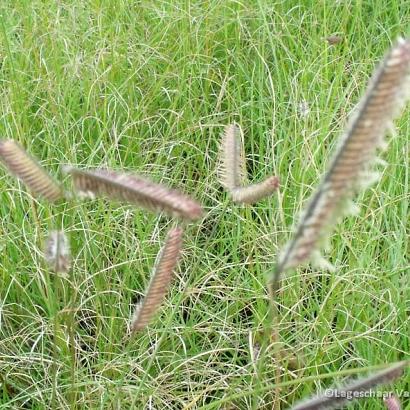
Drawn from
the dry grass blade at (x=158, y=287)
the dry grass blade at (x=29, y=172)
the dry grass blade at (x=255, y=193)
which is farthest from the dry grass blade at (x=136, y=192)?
the dry grass blade at (x=255, y=193)

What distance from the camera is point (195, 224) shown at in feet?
5.15

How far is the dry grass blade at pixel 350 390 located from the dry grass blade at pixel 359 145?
9.9 inches

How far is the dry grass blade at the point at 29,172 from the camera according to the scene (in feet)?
2.24

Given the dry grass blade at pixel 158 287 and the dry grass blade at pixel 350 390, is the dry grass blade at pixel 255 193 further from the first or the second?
the dry grass blade at pixel 350 390

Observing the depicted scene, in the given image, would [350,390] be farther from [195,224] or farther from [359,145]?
[195,224]

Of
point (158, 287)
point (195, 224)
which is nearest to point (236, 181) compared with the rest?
A: point (158, 287)

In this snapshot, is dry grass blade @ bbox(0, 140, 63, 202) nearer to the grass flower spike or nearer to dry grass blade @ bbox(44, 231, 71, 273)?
dry grass blade @ bbox(44, 231, 71, 273)

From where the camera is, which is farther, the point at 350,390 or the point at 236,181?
the point at 236,181

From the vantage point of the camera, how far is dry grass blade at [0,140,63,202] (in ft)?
2.24

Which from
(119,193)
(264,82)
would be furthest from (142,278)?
(119,193)

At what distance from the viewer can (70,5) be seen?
2270 millimetres

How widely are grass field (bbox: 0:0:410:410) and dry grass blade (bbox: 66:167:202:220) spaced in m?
0.33

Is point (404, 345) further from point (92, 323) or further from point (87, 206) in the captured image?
point (87, 206)

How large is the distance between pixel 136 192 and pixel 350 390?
0.28 metres
